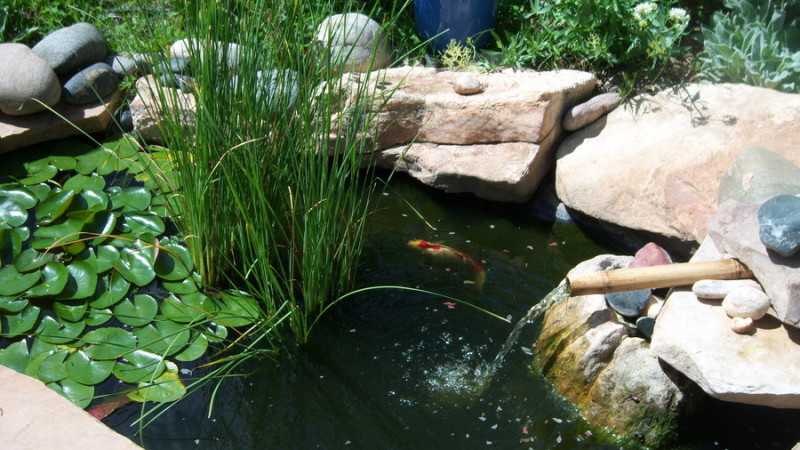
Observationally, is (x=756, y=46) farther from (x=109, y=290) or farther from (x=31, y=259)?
(x=31, y=259)

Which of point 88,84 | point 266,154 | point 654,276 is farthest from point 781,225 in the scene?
point 88,84

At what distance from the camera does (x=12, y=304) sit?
9.04ft

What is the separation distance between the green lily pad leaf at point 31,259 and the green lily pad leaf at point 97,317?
306 millimetres

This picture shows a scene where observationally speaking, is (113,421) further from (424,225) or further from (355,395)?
(424,225)

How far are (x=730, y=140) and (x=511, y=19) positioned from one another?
1.55 meters

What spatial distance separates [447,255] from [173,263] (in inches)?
44.9

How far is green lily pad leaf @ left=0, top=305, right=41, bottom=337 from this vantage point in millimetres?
2660

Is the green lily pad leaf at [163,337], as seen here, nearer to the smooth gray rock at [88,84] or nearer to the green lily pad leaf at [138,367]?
the green lily pad leaf at [138,367]

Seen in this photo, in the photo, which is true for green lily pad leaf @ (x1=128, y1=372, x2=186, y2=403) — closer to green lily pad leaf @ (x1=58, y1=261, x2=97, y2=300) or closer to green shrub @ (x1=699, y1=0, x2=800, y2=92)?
green lily pad leaf @ (x1=58, y1=261, x2=97, y2=300)

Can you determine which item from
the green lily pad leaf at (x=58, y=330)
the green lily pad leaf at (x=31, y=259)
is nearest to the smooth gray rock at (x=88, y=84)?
the green lily pad leaf at (x=31, y=259)

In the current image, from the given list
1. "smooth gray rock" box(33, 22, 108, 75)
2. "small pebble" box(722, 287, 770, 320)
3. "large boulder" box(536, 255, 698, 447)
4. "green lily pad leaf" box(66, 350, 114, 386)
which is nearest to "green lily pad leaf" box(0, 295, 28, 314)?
"green lily pad leaf" box(66, 350, 114, 386)

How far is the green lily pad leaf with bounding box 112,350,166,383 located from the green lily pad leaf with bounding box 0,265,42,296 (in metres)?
0.54

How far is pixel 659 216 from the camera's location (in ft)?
10.3

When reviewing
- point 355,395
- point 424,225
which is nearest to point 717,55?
point 424,225
